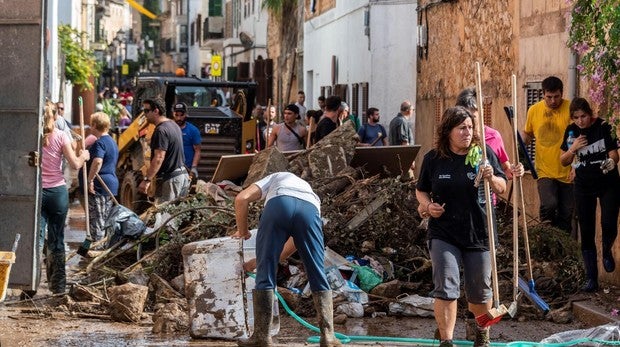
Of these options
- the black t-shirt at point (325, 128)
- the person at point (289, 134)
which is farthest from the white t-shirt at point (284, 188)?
the person at point (289, 134)

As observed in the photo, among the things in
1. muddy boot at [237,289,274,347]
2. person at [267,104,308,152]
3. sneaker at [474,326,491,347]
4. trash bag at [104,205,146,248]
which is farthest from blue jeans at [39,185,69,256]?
person at [267,104,308,152]

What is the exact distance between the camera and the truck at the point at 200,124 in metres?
20.9

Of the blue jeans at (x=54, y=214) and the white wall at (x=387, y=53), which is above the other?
the white wall at (x=387, y=53)

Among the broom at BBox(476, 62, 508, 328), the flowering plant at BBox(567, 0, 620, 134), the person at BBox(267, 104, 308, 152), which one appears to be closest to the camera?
the broom at BBox(476, 62, 508, 328)

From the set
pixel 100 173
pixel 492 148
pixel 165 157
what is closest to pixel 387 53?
pixel 165 157

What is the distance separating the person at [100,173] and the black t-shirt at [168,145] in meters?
0.57

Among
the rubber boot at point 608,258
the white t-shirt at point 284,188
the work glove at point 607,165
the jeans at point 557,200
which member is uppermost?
the work glove at point 607,165

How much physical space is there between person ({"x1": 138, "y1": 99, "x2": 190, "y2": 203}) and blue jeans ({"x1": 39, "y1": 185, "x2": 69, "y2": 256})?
3.32m

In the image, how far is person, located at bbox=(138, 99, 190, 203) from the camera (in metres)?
15.9

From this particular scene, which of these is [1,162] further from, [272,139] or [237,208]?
[272,139]

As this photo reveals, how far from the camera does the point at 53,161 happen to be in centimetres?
1241

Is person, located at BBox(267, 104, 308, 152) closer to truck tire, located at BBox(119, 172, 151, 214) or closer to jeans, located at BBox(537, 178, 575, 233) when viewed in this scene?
truck tire, located at BBox(119, 172, 151, 214)

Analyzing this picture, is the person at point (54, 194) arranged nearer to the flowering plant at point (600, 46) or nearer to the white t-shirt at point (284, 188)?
the white t-shirt at point (284, 188)

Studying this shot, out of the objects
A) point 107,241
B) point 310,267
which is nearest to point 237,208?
point 310,267
